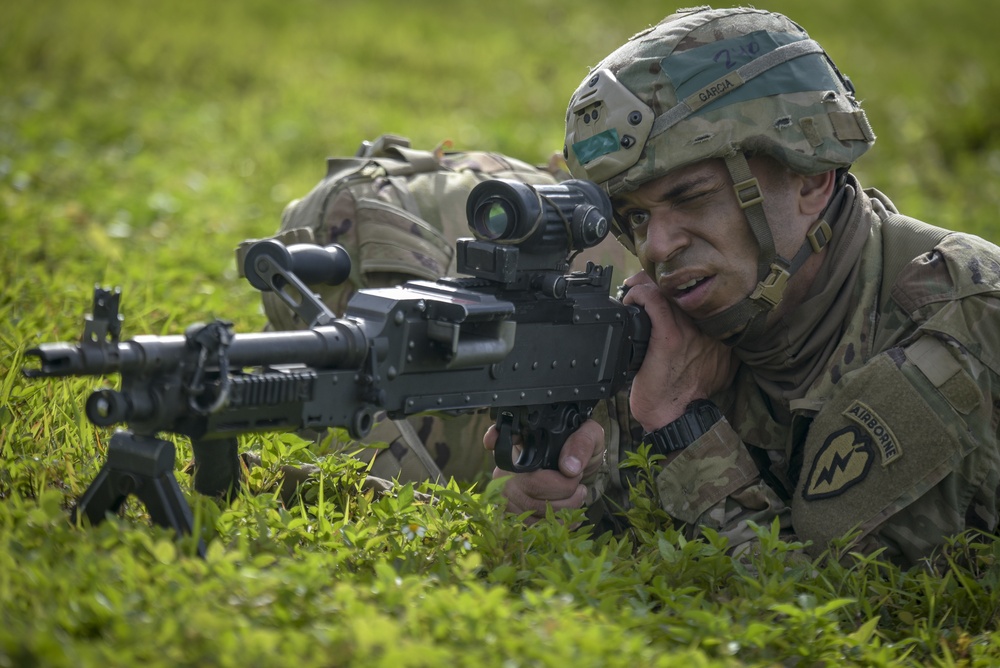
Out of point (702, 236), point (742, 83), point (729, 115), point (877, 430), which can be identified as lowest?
point (877, 430)

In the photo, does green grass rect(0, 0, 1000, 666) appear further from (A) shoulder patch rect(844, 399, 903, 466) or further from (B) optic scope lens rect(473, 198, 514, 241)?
(B) optic scope lens rect(473, 198, 514, 241)

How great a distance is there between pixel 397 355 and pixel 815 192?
5.91ft

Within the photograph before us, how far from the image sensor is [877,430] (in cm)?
370

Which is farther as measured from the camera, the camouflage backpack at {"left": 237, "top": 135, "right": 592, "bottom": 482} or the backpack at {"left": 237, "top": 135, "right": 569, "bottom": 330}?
the backpack at {"left": 237, "top": 135, "right": 569, "bottom": 330}

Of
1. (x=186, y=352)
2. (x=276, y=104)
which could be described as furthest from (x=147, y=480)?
(x=276, y=104)

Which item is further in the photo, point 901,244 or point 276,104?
point 276,104

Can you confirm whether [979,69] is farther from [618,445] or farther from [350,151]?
[618,445]

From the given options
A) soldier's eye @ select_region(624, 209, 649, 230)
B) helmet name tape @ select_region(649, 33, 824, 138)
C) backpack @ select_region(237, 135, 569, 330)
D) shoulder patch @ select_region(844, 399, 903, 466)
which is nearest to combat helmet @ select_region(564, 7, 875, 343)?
helmet name tape @ select_region(649, 33, 824, 138)

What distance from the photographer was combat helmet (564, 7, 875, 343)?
13.0 ft

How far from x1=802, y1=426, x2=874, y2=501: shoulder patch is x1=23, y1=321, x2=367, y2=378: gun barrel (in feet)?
5.35

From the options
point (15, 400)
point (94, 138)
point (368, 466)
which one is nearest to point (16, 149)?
point (94, 138)

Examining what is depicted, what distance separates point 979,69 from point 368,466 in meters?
15.2

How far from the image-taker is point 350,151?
1077 centimetres

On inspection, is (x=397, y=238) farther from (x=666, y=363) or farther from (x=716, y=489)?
(x=716, y=489)
